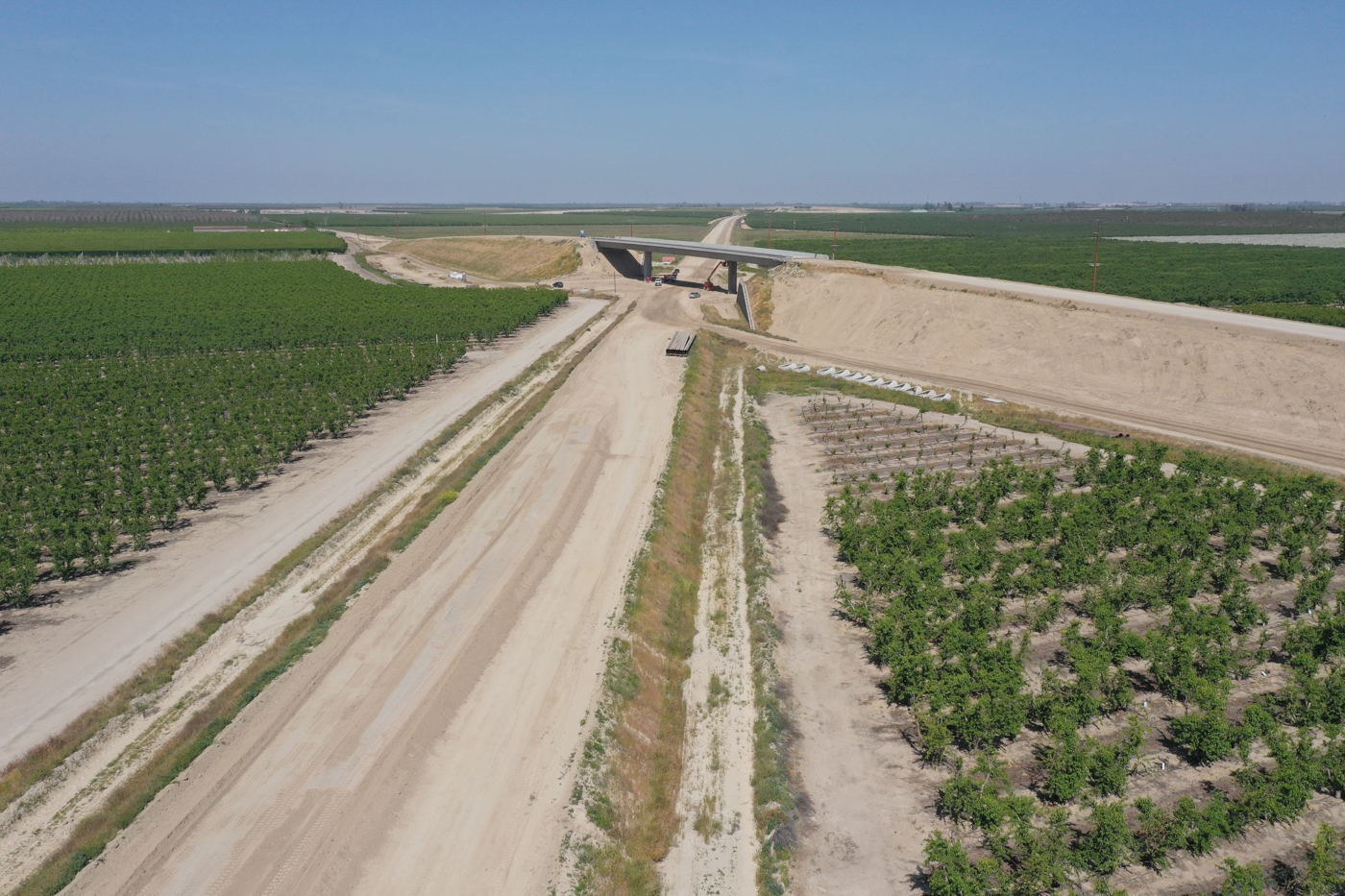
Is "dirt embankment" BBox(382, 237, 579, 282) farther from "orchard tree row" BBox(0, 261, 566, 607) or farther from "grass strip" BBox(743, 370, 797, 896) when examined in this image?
"grass strip" BBox(743, 370, 797, 896)

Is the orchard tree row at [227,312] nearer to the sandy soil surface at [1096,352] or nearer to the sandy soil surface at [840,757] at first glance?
the sandy soil surface at [1096,352]

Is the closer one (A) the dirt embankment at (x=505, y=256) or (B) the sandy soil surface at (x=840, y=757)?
(B) the sandy soil surface at (x=840, y=757)

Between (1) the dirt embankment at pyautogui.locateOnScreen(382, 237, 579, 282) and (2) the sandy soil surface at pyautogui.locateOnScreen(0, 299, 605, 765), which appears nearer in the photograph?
(2) the sandy soil surface at pyautogui.locateOnScreen(0, 299, 605, 765)

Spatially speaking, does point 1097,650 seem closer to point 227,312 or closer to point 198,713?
point 198,713

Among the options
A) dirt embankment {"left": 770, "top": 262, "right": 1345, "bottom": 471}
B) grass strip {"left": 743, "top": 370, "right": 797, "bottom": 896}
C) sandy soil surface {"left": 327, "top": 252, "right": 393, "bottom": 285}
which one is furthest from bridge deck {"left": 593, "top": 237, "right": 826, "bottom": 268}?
grass strip {"left": 743, "top": 370, "right": 797, "bottom": 896}

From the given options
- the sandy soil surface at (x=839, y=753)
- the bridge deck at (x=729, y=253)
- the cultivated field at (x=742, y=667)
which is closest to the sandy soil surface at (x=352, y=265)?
the bridge deck at (x=729, y=253)

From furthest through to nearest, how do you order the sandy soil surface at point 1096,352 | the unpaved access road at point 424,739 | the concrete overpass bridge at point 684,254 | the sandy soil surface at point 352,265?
the sandy soil surface at point 352,265 < the concrete overpass bridge at point 684,254 < the sandy soil surface at point 1096,352 < the unpaved access road at point 424,739
